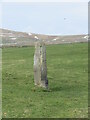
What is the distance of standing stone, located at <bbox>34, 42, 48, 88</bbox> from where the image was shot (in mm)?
26234

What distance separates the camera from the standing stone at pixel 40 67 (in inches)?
1033

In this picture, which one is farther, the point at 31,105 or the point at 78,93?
the point at 78,93

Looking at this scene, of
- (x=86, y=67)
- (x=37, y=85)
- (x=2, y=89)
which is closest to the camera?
(x=2, y=89)

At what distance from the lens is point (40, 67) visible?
26.4 meters

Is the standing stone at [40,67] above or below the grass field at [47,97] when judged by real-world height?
above

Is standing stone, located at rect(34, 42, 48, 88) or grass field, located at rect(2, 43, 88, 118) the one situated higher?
standing stone, located at rect(34, 42, 48, 88)

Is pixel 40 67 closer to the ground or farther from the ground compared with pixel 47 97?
farther from the ground

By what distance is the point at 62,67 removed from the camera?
40781 mm

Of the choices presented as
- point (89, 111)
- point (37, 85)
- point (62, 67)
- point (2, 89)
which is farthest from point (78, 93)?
point (62, 67)

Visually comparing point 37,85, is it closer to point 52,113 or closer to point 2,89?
point 2,89

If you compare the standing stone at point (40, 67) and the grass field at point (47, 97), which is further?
the standing stone at point (40, 67)

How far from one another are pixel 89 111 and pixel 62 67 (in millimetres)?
22592

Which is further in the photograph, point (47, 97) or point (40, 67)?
point (40, 67)

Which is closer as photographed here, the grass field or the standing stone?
the grass field
